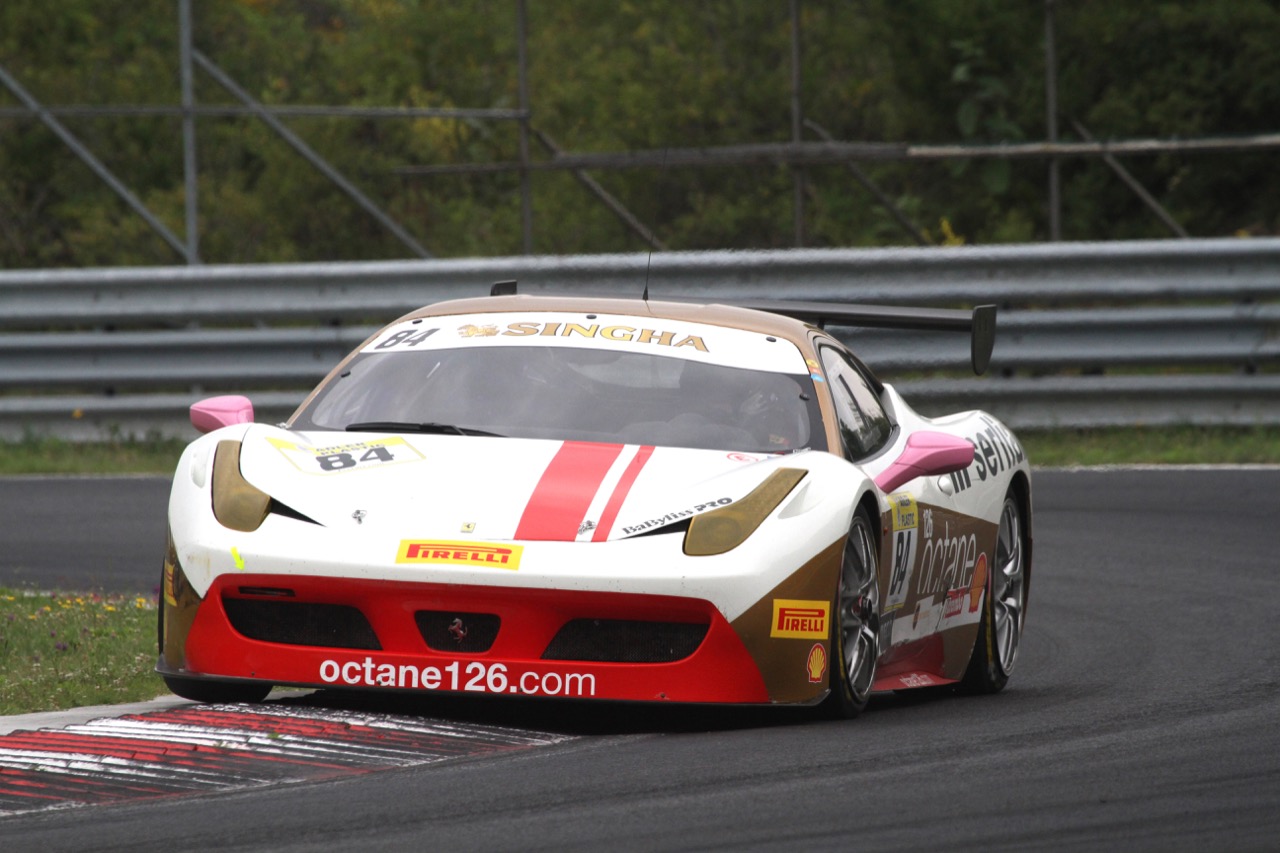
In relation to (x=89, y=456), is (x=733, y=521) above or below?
above

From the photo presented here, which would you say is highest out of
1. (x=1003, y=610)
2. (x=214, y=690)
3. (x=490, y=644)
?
(x=490, y=644)

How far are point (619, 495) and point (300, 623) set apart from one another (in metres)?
0.87

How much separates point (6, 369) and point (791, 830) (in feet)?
34.7

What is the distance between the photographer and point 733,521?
5.81 m

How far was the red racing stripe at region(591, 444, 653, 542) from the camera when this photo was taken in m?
5.71

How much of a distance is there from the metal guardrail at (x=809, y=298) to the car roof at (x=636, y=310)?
19.5 feet

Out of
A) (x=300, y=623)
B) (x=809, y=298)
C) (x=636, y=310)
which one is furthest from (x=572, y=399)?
(x=809, y=298)

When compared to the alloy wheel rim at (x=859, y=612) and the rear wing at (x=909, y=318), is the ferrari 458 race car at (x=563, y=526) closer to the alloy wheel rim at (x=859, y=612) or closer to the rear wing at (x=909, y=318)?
the alloy wheel rim at (x=859, y=612)

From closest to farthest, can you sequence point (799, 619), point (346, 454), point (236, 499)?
point (799, 619) < point (236, 499) < point (346, 454)

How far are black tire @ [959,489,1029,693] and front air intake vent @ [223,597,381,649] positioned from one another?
2.55 meters

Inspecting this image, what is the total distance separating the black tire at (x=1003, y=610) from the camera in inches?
299

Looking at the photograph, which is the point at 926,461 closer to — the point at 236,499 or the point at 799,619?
the point at 799,619

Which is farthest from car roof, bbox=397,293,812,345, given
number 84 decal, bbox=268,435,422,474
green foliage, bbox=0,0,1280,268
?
green foliage, bbox=0,0,1280,268

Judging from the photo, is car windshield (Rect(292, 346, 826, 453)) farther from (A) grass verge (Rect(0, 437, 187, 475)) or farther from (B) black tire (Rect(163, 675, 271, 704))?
(A) grass verge (Rect(0, 437, 187, 475))
